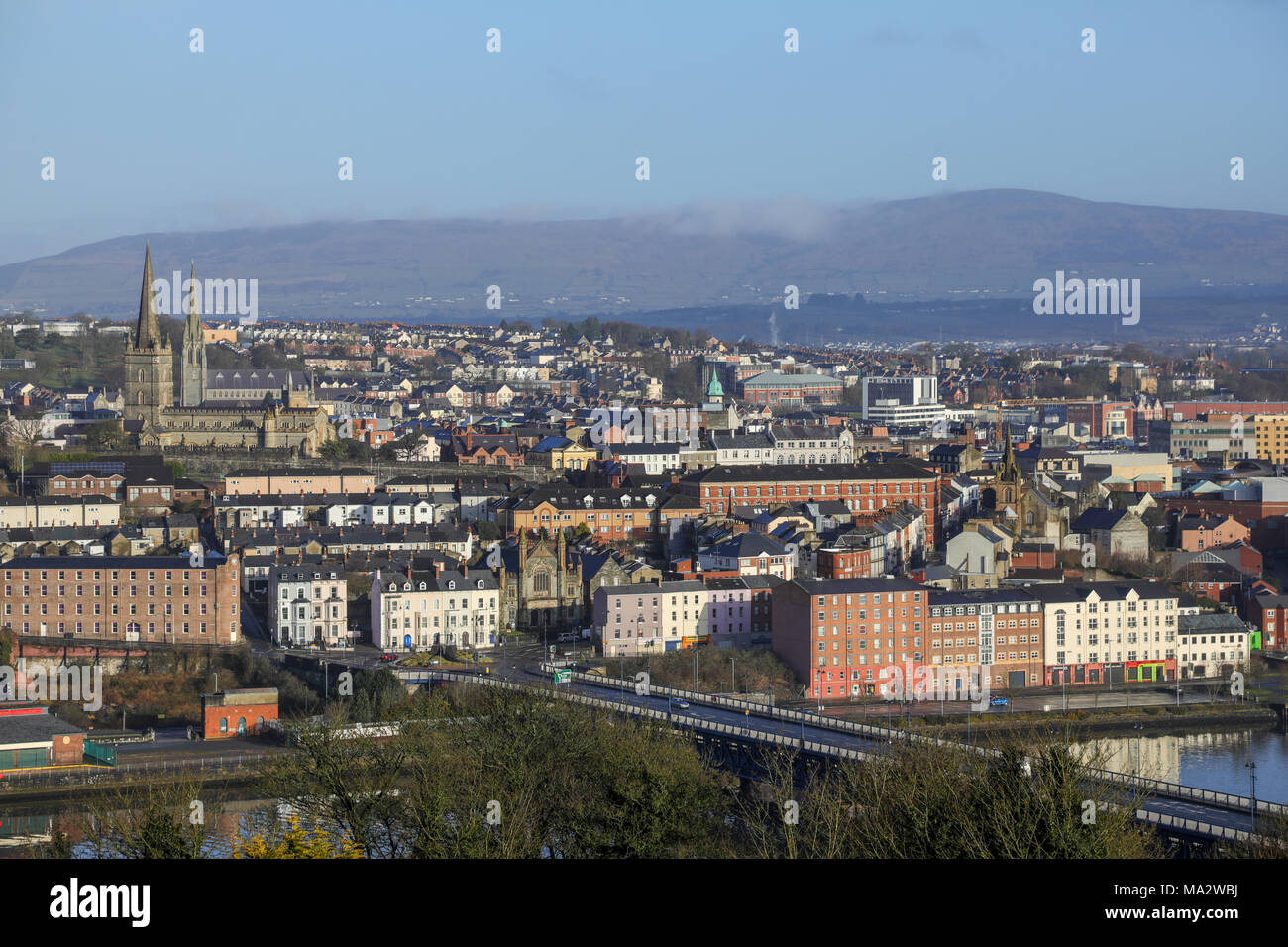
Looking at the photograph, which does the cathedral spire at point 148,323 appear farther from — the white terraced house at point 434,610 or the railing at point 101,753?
the railing at point 101,753

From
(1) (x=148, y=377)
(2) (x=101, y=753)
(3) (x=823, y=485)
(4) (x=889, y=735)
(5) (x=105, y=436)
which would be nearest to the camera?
(4) (x=889, y=735)

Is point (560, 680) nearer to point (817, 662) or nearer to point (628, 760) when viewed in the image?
point (817, 662)

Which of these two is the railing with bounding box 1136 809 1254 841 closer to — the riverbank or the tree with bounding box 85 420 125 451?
the riverbank

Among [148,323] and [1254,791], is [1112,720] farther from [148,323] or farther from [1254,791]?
[148,323]

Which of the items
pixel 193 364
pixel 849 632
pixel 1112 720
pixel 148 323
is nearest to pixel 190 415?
pixel 148 323
